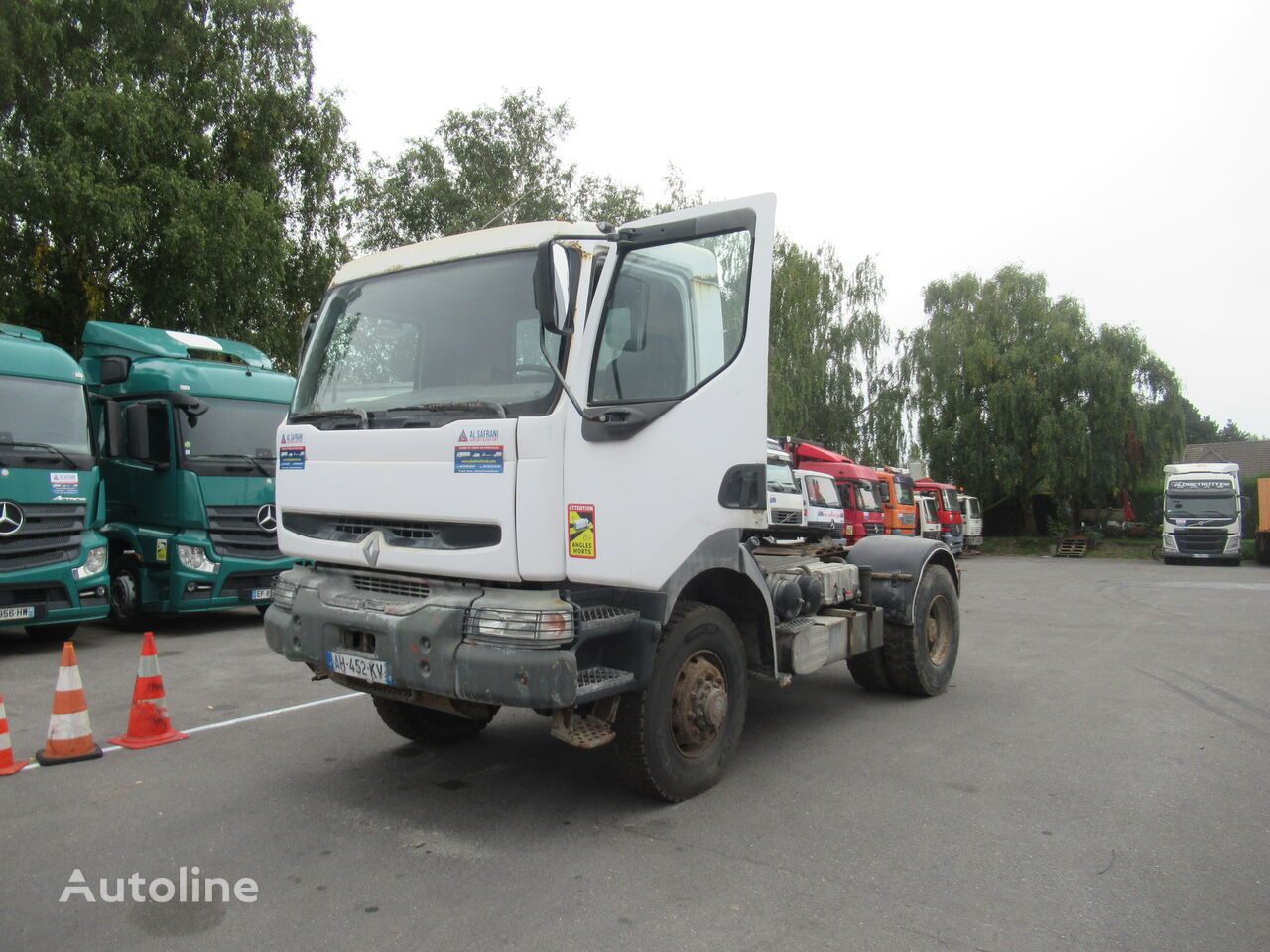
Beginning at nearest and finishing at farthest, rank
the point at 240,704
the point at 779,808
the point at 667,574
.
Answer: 1. the point at 667,574
2. the point at 779,808
3. the point at 240,704

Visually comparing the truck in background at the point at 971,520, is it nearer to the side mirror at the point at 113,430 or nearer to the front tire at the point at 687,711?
the side mirror at the point at 113,430

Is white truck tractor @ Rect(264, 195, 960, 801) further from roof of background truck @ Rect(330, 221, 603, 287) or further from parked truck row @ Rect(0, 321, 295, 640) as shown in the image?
parked truck row @ Rect(0, 321, 295, 640)

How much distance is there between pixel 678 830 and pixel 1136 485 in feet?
117

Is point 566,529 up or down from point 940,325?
down

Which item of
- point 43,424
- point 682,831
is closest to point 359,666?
point 682,831

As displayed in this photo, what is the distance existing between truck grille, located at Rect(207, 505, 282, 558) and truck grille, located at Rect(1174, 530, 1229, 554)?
26.8m

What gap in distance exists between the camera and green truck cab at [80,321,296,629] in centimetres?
1054

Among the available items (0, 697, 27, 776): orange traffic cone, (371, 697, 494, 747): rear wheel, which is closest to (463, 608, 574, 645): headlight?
(371, 697, 494, 747): rear wheel

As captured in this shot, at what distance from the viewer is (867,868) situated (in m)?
3.96

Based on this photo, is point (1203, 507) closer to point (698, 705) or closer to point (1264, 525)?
point (1264, 525)

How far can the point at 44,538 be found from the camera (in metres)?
9.15

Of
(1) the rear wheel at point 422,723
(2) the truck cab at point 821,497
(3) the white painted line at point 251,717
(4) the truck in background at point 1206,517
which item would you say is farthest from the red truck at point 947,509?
(1) the rear wheel at point 422,723

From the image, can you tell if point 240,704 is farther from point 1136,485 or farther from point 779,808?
point 1136,485

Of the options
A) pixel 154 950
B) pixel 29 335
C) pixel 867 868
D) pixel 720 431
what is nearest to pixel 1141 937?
pixel 867 868
